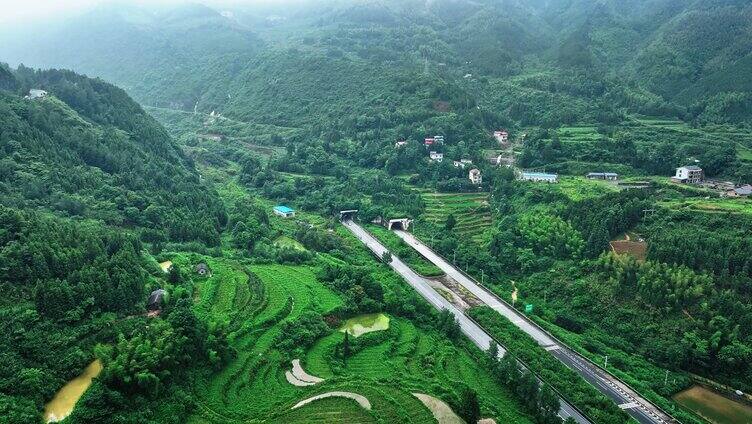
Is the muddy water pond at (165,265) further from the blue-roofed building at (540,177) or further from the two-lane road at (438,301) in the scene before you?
the blue-roofed building at (540,177)

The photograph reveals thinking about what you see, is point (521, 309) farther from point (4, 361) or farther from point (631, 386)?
point (4, 361)

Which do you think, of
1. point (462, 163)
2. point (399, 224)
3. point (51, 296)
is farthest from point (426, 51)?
point (51, 296)

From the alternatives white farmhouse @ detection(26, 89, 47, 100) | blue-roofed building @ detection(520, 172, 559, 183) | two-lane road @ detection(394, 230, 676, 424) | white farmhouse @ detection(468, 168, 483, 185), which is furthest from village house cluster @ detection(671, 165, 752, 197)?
white farmhouse @ detection(26, 89, 47, 100)

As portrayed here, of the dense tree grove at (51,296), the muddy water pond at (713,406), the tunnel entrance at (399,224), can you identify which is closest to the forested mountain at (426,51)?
the tunnel entrance at (399,224)

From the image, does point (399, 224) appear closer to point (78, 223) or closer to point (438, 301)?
point (438, 301)

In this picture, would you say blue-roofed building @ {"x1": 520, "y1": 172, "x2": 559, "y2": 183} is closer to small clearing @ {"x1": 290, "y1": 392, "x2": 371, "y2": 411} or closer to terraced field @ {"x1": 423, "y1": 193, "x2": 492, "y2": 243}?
terraced field @ {"x1": 423, "y1": 193, "x2": 492, "y2": 243}
